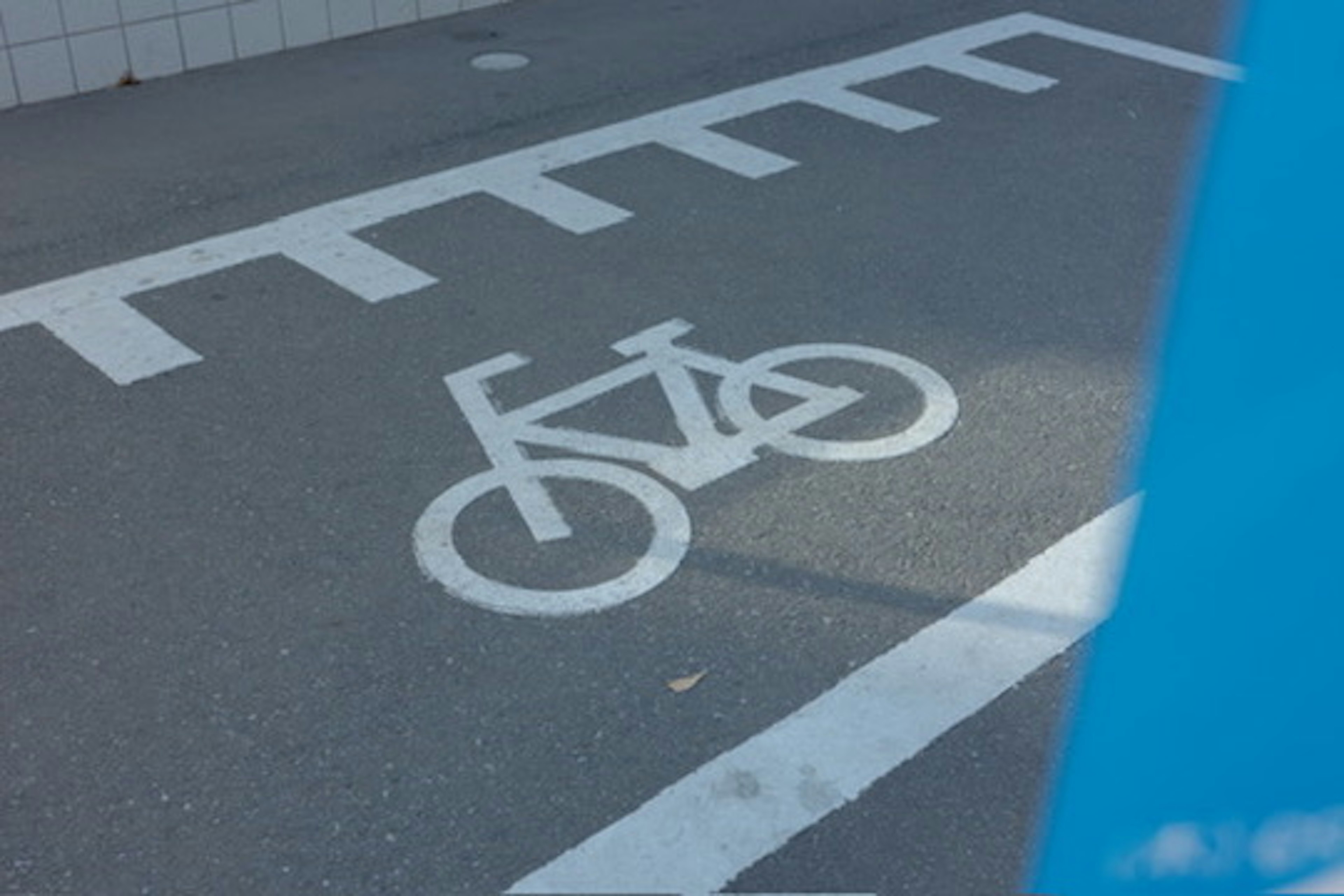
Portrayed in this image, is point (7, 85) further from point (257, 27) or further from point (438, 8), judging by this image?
point (438, 8)

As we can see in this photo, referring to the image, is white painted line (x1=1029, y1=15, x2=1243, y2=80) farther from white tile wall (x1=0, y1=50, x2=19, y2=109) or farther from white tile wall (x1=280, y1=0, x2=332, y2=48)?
white tile wall (x1=0, y1=50, x2=19, y2=109)

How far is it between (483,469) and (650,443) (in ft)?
1.87

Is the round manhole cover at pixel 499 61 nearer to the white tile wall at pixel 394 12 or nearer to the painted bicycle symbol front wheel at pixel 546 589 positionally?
the white tile wall at pixel 394 12

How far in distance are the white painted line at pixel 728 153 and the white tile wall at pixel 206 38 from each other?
3071 millimetres

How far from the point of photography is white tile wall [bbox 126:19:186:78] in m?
8.73

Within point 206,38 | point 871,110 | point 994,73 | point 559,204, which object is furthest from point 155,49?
point 994,73

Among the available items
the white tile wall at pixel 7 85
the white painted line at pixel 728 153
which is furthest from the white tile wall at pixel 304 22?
the white painted line at pixel 728 153

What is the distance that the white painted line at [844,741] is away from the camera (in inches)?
134

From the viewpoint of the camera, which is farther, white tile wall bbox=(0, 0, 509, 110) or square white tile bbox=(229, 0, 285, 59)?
square white tile bbox=(229, 0, 285, 59)

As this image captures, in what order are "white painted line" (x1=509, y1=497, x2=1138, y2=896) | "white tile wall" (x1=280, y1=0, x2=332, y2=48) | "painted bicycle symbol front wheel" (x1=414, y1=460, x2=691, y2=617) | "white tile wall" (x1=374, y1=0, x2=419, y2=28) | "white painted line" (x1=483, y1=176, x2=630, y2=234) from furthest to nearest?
1. "white tile wall" (x1=374, y1=0, x2=419, y2=28)
2. "white tile wall" (x1=280, y1=0, x2=332, y2=48)
3. "white painted line" (x1=483, y1=176, x2=630, y2=234)
4. "painted bicycle symbol front wheel" (x1=414, y1=460, x2=691, y2=617)
5. "white painted line" (x1=509, y1=497, x2=1138, y2=896)

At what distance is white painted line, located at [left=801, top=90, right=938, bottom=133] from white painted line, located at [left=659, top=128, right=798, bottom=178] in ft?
2.46

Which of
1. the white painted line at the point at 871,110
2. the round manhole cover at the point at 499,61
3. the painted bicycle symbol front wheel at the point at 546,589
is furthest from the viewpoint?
the round manhole cover at the point at 499,61

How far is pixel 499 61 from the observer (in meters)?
9.23

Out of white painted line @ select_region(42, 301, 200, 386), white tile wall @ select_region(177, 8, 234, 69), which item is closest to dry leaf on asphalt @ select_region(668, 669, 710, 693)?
white painted line @ select_region(42, 301, 200, 386)
